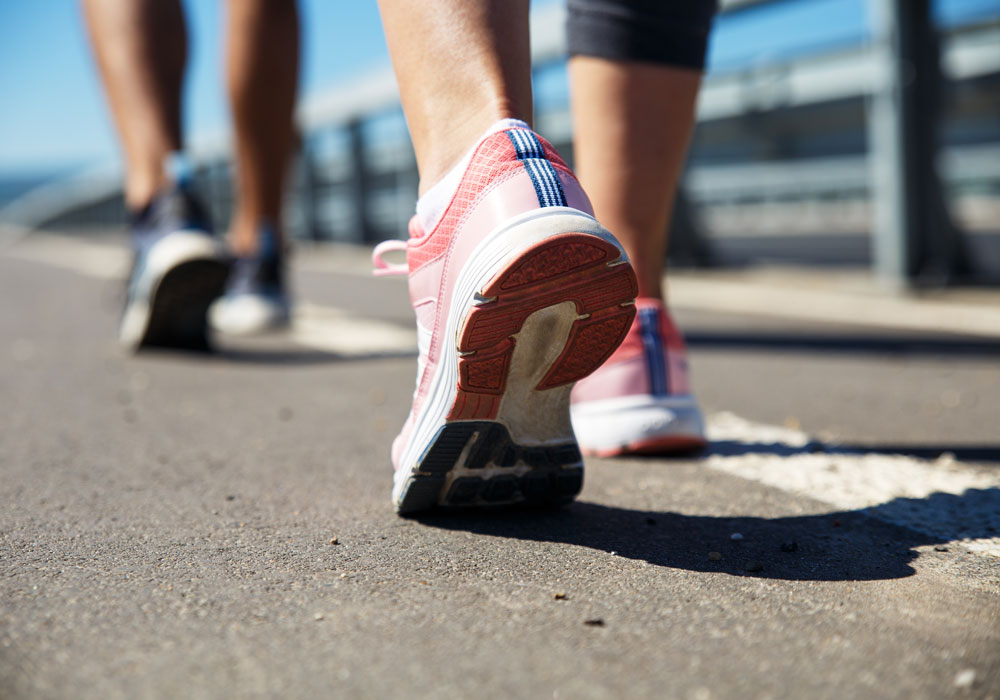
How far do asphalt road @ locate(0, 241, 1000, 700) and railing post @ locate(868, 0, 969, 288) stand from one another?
5.92ft

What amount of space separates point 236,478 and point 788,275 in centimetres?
371

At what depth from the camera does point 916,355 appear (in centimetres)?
221

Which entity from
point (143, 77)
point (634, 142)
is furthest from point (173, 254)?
point (634, 142)

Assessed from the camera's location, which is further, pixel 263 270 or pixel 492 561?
pixel 263 270

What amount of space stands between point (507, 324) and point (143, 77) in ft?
5.55

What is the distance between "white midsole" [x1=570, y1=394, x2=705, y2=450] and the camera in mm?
1315

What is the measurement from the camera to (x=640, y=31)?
4.37ft

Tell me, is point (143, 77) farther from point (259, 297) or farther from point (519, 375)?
point (519, 375)

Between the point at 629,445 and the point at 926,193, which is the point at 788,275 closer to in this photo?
the point at 926,193

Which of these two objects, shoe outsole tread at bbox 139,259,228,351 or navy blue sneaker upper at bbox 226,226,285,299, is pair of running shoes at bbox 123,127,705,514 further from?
navy blue sneaker upper at bbox 226,226,285,299

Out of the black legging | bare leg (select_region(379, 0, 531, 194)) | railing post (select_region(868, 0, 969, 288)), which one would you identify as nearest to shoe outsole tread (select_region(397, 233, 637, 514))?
bare leg (select_region(379, 0, 531, 194))

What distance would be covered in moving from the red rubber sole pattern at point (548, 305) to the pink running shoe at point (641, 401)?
382 millimetres

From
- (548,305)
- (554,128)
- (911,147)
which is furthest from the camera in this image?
(554,128)

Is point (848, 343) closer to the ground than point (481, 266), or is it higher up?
closer to the ground
